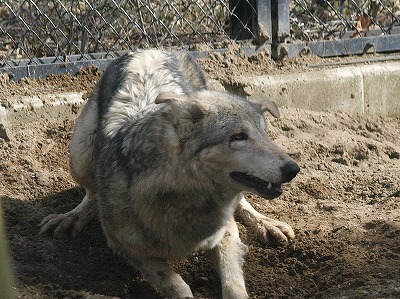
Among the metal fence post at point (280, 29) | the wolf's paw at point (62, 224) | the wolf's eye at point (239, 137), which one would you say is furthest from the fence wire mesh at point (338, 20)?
the wolf's eye at point (239, 137)

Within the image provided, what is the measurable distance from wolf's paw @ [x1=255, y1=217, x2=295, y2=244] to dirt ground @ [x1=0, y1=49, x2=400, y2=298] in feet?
0.20

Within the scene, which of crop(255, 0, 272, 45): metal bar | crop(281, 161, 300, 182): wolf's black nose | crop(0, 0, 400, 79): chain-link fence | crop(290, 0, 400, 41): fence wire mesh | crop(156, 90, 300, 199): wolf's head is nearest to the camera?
crop(281, 161, 300, 182): wolf's black nose

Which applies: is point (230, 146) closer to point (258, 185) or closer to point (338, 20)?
point (258, 185)

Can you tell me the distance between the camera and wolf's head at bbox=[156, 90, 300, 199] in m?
4.12

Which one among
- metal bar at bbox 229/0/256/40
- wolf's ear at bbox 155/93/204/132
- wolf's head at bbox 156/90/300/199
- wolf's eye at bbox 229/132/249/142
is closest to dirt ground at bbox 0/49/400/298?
metal bar at bbox 229/0/256/40

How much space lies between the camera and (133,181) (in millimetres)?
4590

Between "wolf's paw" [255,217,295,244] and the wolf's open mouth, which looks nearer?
the wolf's open mouth

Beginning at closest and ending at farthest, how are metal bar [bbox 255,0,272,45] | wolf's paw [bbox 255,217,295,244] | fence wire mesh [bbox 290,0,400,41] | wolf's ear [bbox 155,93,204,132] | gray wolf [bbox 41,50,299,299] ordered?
1. gray wolf [bbox 41,50,299,299]
2. wolf's ear [bbox 155,93,204,132]
3. wolf's paw [bbox 255,217,295,244]
4. metal bar [bbox 255,0,272,45]
5. fence wire mesh [bbox 290,0,400,41]

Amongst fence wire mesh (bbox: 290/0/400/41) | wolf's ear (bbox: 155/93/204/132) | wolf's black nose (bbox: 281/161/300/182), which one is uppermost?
wolf's ear (bbox: 155/93/204/132)

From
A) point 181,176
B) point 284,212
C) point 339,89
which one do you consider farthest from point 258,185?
point 339,89

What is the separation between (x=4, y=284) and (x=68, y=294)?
2.67m

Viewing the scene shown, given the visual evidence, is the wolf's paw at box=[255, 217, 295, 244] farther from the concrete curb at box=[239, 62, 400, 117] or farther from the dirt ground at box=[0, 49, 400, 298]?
the concrete curb at box=[239, 62, 400, 117]

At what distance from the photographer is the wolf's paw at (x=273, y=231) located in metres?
5.36

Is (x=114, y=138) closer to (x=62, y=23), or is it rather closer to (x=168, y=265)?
(x=168, y=265)
